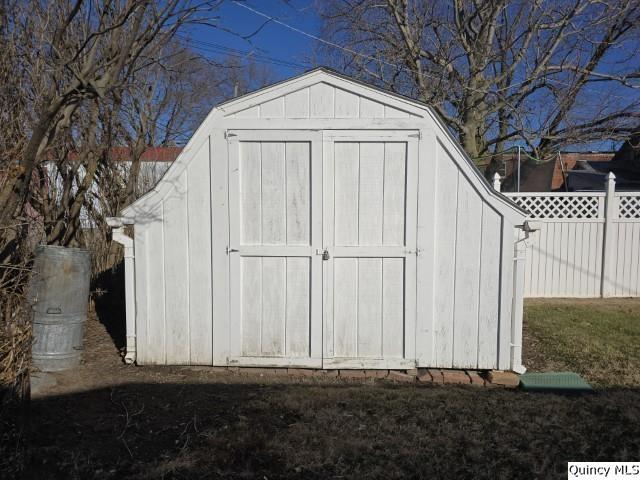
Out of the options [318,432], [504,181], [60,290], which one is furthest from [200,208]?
[504,181]

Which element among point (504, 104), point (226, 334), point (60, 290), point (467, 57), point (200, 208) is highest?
point (467, 57)

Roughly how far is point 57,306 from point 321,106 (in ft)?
11.3

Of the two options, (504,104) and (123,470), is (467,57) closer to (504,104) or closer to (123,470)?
(504,104)

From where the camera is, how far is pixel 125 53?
11.9ft

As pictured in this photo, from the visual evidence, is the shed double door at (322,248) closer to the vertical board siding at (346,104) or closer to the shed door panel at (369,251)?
the shed door panel at (369,251)

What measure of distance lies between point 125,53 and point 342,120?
82.4 inches

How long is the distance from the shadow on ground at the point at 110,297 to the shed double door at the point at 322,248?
2.96 meters

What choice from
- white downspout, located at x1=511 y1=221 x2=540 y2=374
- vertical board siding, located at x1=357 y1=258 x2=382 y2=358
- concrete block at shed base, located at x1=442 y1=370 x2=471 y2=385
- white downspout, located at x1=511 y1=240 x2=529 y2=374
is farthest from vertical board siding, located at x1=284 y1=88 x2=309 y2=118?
concrete block at shed base, located at x1=442 y1=370 x2=471 y2=385

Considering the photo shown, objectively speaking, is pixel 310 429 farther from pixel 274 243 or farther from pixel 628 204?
pixel 628 204

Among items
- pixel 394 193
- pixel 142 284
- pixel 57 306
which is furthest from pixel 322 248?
pixel 57 306

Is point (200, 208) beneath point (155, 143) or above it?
beneath

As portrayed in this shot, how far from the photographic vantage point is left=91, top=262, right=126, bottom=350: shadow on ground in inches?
282

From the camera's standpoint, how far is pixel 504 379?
4797 millimetres

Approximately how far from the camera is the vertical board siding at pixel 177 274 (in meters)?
4.96
